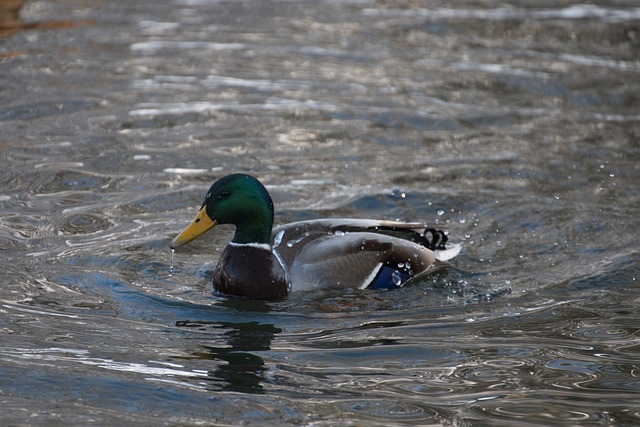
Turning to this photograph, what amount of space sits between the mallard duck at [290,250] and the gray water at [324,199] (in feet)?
0.39

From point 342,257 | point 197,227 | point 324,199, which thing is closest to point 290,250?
point 342,257

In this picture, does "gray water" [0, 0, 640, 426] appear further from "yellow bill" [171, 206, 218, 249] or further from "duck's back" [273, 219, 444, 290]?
"yellow bill" [171, 206, 218, 249]

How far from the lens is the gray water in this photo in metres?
5.88

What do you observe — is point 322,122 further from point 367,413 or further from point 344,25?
point 367,413

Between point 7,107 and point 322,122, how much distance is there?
10.4ft

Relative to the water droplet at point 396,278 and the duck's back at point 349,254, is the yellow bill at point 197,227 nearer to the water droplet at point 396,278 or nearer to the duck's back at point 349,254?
the duck's back at point 349,254

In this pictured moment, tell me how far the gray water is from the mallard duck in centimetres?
12

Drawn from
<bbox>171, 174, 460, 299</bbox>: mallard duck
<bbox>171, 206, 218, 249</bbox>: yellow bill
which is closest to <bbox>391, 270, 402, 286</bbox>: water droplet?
<bbox>171, 174, 460, 299</bbox>: mallard duck

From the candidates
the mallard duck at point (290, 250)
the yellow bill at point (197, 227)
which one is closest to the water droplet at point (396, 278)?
the mallard duck at point (290, 250)

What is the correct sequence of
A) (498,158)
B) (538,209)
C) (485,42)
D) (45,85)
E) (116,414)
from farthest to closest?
(485,42) → (45,85) → (498,158) → (538,209) → (116,414)

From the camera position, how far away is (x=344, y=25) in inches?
647

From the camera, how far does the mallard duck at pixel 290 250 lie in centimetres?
737

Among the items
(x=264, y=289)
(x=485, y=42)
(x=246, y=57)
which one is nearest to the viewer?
(x=264, y=289)

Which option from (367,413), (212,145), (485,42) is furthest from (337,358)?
(485,42)
